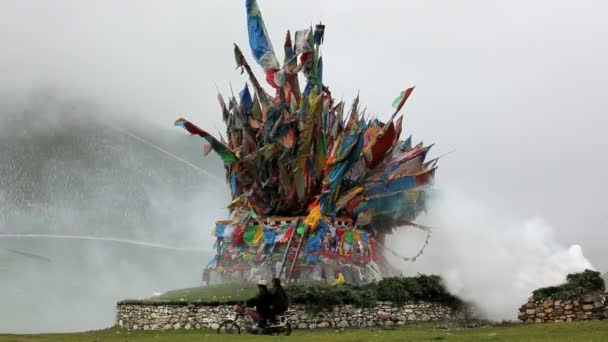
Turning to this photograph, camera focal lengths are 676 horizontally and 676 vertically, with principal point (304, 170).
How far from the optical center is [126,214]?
77.4 m

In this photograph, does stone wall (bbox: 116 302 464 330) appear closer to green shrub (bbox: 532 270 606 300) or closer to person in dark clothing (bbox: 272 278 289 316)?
green shrub (bbox: 532 270 606 300)

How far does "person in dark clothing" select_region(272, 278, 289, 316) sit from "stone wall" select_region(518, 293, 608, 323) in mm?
8188

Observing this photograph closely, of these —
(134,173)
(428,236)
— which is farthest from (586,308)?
(134,173)

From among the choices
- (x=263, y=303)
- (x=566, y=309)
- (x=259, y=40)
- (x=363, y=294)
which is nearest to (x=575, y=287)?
(x=566, y=309)

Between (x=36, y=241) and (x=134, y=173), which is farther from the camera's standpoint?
(x=134, y=173)

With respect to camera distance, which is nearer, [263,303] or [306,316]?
[263,303]

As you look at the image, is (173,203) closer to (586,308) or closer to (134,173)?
(134,173)

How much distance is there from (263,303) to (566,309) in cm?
898

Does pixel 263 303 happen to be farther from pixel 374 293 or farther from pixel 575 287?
pixel 575 287

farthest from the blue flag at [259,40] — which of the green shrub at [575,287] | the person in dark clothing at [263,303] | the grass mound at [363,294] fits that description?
the person in dark clothing at [263,303]

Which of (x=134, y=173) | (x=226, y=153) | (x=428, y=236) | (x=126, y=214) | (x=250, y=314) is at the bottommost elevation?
(x=250, y=314)

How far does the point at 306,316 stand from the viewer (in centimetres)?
2400

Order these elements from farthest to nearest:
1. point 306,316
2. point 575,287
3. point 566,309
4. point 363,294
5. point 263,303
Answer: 1. point 363,294
2. point 306,316
3. point 575,287
4. point 566,309
5. point 263,303

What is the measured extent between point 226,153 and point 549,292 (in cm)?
1871
